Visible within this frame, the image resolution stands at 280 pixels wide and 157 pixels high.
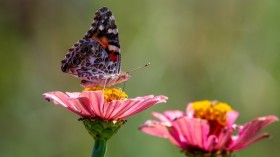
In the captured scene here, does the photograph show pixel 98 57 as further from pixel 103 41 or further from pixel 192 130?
pixel 192 130

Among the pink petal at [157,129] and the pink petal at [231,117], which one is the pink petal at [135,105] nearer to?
the pink petal at [157,129]

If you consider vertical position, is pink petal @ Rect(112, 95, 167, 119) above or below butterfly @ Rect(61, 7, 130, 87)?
below

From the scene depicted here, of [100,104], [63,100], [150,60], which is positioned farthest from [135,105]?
[150,60]

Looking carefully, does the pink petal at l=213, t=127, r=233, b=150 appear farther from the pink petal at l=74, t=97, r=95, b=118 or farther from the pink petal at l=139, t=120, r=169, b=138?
the pink petal at l=74, t=97, r=95, b=118

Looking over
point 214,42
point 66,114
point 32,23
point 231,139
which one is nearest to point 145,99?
point 231,139

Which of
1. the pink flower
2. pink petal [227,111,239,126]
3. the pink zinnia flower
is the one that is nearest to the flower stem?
the pink flower

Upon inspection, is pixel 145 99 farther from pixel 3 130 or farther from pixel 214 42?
pixel 214 42
